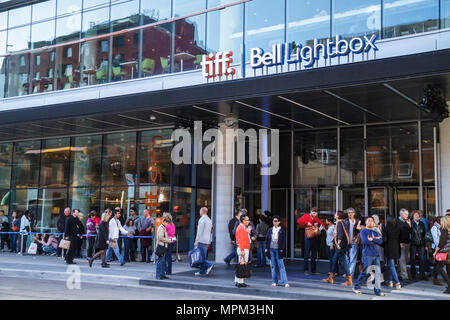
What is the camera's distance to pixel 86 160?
22438 mm

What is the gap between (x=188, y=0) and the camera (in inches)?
763

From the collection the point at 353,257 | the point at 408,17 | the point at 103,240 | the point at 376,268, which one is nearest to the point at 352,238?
the point at 353,257

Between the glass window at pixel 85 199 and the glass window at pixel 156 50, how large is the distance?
583 cm

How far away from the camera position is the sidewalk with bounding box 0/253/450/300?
11352 millimetres

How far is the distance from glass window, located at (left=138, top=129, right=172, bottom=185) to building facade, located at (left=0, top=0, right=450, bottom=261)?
6cm

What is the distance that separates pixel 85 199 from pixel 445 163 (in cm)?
1457

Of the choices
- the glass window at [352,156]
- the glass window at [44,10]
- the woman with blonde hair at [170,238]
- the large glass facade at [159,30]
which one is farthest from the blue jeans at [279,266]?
the glass window at [44,10]

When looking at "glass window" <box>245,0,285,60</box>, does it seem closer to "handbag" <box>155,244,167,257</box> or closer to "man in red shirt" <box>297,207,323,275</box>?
"man in red shirt" <box>297,207,323,275</box>

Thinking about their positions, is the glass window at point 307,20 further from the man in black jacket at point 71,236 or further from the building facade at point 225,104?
the man in black jacket at point 71,236

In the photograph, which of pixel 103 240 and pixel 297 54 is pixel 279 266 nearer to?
pixel 297 54

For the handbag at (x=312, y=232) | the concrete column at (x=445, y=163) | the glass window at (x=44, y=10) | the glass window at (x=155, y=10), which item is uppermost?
the glass window at (x=44, y=10)

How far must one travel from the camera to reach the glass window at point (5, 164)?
25188mm

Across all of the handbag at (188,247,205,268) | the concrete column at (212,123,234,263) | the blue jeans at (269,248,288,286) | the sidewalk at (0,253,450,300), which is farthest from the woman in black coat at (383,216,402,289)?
the concrete column at (212,123,234,263)
